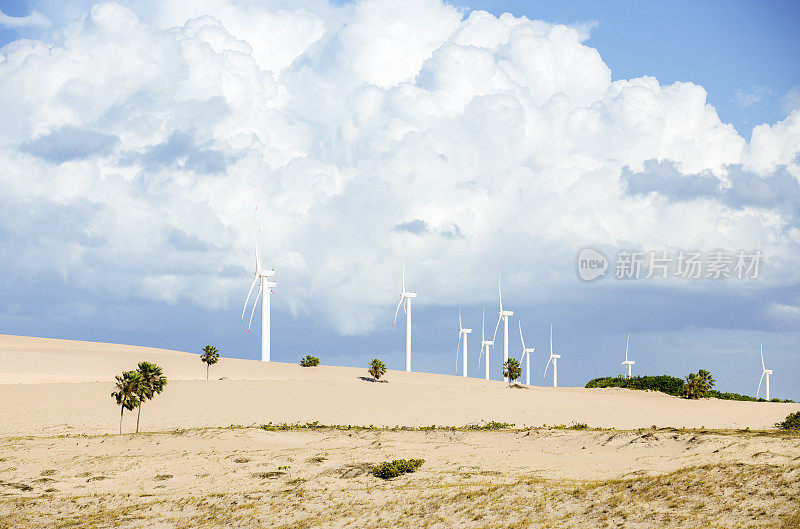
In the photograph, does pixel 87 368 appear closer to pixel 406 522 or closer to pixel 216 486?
pixel 216 486

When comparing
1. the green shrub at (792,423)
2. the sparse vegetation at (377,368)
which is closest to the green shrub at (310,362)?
the sparse vegetation at (377,368)

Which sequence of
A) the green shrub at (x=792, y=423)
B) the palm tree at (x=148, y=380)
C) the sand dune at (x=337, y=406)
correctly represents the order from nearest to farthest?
the green shrub at (x=792, y=423) → the palm tree at (x=148, y=380) → the sand dune at (x=337, y=406)

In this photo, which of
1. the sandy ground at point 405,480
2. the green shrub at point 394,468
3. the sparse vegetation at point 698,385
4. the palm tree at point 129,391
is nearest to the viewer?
the sandy ground at point 405,480

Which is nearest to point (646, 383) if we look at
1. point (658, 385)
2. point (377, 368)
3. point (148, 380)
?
point (658, 385)

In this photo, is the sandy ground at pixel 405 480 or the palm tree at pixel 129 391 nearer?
the sandy ground at pixel 405 480

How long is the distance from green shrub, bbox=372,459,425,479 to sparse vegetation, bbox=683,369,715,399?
7270cm

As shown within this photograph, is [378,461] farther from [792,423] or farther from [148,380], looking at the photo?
[792,423]

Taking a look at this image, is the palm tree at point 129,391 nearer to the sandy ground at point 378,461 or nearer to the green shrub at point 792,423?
the sandy ground at point 378,461

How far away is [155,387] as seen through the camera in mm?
69500

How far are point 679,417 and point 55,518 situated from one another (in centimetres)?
6687

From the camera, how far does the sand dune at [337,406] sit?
76.9 m

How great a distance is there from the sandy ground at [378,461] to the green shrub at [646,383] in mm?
29198

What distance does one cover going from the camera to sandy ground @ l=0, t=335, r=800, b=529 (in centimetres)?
3212

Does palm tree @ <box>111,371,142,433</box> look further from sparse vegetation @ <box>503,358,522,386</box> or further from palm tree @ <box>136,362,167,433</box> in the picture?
sparse vegetation @ <box>503,358,522,386</box>
